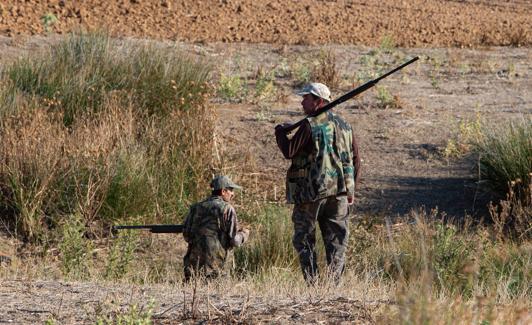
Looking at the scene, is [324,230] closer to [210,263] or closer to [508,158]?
[210,263]

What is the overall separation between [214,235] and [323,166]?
99cm

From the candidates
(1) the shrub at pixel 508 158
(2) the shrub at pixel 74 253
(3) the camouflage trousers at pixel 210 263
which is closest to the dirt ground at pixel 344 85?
(1) the shrub at pixel 508 158

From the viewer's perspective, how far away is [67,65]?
558 inches

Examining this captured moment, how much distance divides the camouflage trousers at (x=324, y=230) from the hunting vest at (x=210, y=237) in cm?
56

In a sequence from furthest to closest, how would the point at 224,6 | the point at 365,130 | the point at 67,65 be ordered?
the point at 224,6, the point at 365,130, the point at 67,65

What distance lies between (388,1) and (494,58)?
21.0 feet

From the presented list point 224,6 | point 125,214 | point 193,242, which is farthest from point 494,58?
point 193,242

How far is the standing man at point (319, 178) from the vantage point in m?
8.64

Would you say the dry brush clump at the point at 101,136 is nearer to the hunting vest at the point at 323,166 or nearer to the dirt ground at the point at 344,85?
the dirt ground at the point at 344,85

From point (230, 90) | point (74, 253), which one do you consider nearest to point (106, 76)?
point (230, 90)

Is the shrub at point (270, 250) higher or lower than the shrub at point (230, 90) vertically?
lower

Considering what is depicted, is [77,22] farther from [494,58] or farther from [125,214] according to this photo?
[125,214]

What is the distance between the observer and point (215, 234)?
8.87m

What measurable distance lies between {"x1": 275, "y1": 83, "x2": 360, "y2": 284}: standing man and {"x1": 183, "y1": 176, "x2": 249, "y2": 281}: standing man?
470 mm
